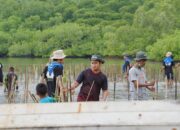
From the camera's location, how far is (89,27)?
305 feet

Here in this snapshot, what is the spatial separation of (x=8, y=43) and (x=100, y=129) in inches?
3751

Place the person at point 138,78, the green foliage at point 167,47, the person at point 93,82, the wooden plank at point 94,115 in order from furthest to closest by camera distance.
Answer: the green foliage at point 167,47 < the person at point 138,78 < the person at point 93,82 < the wooden plank at point 94,115

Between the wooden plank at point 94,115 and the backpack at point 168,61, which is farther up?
the wooden plank at point 94,115

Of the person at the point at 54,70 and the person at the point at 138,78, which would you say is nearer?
the person at the point at 138,78

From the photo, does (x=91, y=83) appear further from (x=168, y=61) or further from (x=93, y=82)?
(x=168, y=61)

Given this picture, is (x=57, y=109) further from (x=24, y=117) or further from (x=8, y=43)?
(x=8, y=43)

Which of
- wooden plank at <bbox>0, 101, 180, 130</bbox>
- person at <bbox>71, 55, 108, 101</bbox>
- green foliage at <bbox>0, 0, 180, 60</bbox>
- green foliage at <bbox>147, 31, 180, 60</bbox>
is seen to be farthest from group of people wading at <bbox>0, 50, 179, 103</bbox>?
green foliage at <bbox>147, 31, 180, 60</bbox>

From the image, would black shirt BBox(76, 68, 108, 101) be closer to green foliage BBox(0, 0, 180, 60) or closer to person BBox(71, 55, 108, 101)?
person BBox(71, 55, 108, 101)

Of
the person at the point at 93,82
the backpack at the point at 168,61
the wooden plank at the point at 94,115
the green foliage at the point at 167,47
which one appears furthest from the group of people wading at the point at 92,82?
the green foliage at the point at 167,47

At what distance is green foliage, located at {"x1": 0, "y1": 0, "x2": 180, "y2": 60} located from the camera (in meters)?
76.4

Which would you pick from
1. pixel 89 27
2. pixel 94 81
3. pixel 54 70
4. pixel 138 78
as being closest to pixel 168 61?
pixel 54 70

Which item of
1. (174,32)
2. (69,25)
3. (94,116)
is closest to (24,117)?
(94,116)

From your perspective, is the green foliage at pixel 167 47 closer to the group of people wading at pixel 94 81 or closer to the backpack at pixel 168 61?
the backpack at pixel 168 61

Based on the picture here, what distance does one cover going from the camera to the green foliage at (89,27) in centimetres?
7638
